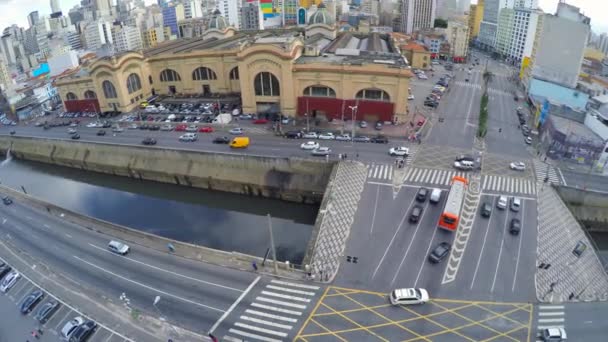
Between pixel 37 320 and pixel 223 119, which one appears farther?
pixel 223 119

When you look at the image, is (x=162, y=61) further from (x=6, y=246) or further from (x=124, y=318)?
(x=124, y=318)

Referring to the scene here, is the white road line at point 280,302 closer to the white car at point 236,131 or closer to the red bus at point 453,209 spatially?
the red bus at point 453,209

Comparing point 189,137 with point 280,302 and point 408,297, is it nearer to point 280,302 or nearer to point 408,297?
point 280,302

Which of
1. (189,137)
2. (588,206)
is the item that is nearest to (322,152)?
(189,137)

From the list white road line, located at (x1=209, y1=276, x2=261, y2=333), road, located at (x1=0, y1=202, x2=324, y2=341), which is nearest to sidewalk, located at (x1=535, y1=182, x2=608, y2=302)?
road, located at (x1=0, y1=202, x2=324, y2=341)

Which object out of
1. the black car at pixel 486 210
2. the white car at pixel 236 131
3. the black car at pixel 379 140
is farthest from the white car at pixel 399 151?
the white car at pixel 236 131

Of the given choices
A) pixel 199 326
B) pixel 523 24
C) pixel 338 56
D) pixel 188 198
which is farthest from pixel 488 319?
pixel 523 24
